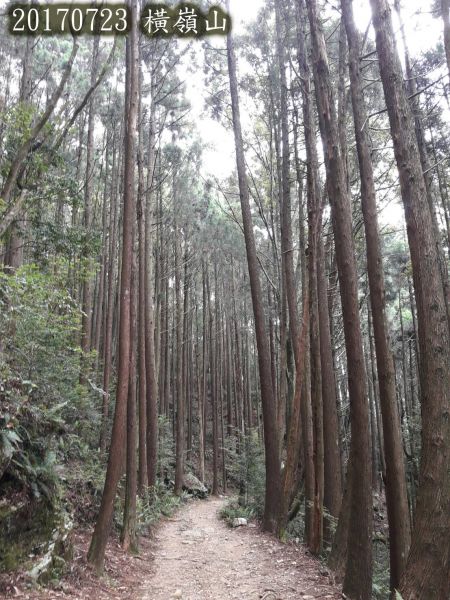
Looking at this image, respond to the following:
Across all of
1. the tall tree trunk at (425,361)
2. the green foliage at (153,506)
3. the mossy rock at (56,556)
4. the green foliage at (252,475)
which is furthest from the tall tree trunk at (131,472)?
the green foliage at (252,475)

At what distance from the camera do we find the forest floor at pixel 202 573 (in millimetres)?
4961

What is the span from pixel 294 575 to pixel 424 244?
14.7 feet

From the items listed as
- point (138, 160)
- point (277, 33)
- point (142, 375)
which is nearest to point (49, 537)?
point (142, 375)

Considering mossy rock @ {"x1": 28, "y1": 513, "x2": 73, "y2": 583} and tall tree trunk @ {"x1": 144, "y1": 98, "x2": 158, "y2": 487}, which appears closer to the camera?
→ mossy rock @ {"x1": 28, "y1": 513, "x2": 73, "y2": 583}

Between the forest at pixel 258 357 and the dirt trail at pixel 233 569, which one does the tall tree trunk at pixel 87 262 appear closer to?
the forest at pixel 258 357

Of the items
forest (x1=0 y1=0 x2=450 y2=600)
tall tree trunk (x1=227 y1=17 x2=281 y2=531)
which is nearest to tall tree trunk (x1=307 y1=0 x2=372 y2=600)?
forest (x1=0 y1=0 x2=450 y2=600)

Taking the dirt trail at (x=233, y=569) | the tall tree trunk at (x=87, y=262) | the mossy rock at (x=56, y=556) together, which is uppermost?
the tall tree trunk at (x=87, y=262)

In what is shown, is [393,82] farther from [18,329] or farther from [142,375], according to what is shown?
[142,375]

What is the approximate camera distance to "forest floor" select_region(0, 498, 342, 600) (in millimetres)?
4961

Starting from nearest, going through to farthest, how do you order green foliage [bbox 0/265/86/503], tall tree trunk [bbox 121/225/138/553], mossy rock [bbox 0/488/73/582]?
mossy rock [bbox 0/488/73/582], green foliage [bbox 0/265/86/503], tall tree trunk [bbox 121/225/138/553]

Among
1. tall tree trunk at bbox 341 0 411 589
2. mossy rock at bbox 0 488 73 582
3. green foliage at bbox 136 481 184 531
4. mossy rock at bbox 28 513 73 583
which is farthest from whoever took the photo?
green foliage at bbox 136 481 184 531

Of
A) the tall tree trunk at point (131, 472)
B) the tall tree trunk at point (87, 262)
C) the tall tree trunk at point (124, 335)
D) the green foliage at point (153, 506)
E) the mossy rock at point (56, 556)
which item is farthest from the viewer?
the tall tree trunk at point (87, 262)

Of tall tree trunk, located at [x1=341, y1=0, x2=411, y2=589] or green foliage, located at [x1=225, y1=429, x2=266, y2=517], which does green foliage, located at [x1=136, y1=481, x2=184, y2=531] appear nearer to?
green foliage, located at [x1=225, y1=429, x2=266, y2=517]

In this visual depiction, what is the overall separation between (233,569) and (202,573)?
1.47 ft
